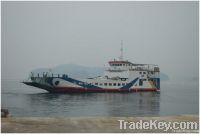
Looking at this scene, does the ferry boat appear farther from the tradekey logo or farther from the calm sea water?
the tradekey logo

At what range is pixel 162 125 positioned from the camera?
5953mm

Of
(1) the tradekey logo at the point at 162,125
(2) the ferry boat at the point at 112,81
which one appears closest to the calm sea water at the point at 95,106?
(2) the ferry boat at the point at 112,81

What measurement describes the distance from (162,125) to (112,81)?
2492cm

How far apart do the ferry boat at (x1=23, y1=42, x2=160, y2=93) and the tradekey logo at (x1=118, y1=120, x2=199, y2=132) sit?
23388 mm

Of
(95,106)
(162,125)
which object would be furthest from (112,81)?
(162,125)

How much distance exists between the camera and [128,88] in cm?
3133

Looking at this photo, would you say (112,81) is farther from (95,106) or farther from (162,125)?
(162,125)

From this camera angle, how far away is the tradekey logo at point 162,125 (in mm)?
5672

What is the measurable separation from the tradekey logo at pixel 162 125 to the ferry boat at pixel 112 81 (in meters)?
23.4

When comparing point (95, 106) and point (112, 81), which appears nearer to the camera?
point (95, 106)

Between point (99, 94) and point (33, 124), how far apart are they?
2366cm

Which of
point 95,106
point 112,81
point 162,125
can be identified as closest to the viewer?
point 162,125

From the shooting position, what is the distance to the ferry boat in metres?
29.5

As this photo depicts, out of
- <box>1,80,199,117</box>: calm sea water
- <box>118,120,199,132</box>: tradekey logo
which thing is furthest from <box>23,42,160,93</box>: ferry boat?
<box>118,120,199,132</box>: tradekey logo
